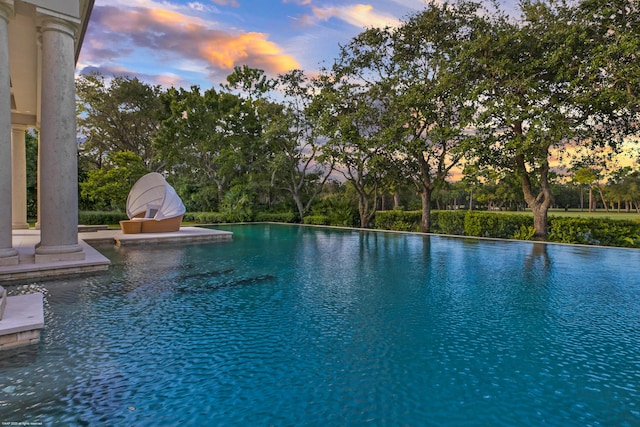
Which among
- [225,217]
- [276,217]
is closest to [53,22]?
[225,217]

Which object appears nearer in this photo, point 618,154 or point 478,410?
point 478,410

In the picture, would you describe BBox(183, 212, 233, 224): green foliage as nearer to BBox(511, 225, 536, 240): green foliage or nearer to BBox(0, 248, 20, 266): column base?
BBox(0, 248, 20, 266): column base

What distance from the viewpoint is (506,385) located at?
3.74m

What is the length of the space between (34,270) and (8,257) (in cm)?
60

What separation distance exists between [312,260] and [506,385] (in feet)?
27.0

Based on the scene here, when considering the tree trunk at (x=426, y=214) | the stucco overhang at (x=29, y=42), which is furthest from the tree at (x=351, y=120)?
the stucco overhang at (x=29, y=42)

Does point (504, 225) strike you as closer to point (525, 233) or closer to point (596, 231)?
point (525, 233)

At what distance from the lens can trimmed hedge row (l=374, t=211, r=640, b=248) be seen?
14.6 m

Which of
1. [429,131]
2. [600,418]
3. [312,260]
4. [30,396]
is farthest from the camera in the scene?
[429,131]

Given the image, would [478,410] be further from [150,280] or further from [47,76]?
[47,76]

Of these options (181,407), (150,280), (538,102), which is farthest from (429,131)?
(181,407)

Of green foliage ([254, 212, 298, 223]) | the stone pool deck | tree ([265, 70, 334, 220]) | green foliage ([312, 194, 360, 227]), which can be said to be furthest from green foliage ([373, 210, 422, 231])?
the stone pool deck

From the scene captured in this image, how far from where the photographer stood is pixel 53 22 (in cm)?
848

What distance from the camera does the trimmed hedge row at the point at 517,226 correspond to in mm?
14641
